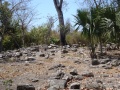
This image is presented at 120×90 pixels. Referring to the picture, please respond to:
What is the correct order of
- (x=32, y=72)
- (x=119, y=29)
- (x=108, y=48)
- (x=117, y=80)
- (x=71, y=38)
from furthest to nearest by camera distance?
(x=71, y=38), (x=108, y=48), (x=119, y=29), (x=32, y=72), (x=117, y=80)

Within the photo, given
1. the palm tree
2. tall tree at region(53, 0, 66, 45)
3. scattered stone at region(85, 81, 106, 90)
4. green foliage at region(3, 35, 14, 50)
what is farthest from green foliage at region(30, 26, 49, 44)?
scattered stone at region(85, 81, 106, 90)

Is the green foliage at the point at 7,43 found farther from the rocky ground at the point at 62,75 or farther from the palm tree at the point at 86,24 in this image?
the palm tree at the point at 86,24

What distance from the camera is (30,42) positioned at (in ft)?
90.7

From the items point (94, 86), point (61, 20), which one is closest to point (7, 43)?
point (61, 20)

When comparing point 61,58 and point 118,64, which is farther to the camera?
point 61,58

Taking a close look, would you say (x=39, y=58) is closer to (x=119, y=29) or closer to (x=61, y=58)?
(x=61, y=58)

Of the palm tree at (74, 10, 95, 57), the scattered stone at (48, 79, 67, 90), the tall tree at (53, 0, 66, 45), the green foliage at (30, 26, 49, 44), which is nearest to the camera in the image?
the scattered stone at (48, 79, 67, 90)

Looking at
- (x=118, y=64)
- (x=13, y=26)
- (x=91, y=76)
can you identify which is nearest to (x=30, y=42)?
(x=13, y=26)

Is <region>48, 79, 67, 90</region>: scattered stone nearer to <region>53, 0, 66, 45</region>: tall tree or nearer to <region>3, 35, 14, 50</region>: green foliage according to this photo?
<region>53, 0, 66, 45</region>: tall tree

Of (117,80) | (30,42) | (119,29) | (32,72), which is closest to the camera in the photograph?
(117,80)

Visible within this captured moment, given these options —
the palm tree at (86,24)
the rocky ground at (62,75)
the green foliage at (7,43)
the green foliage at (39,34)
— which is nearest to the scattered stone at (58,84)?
the rocky ground at (62,75)

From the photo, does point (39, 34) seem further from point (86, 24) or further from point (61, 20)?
point (86, 24)

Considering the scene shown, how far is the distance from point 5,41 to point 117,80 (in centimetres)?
1948

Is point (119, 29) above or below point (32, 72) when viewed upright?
above
